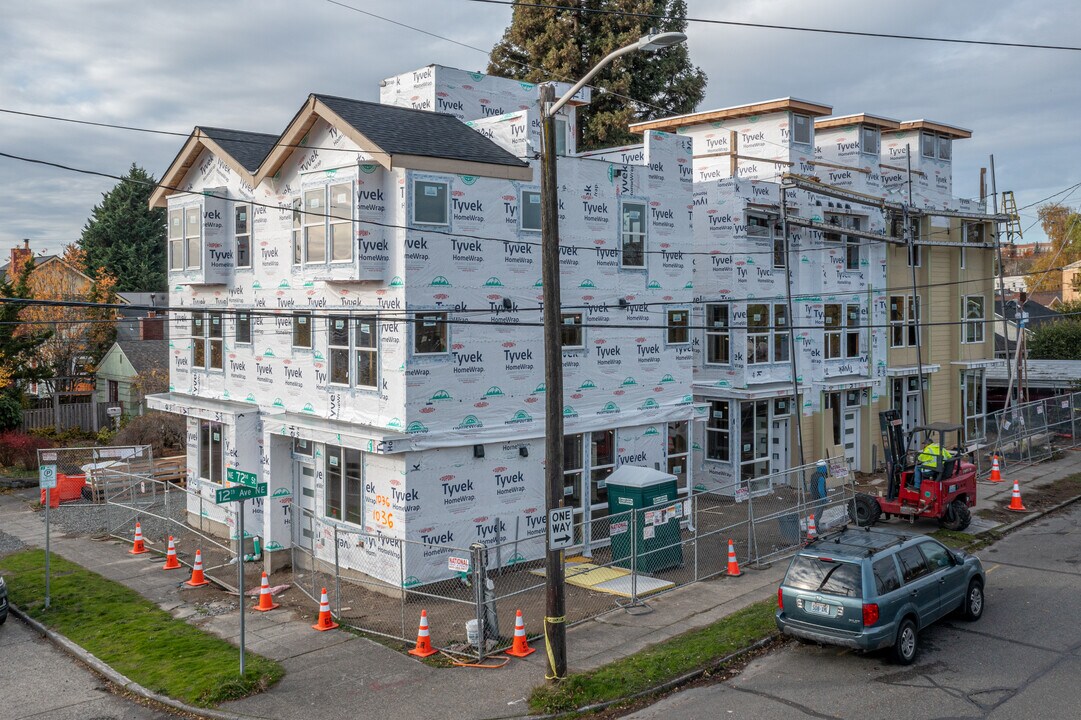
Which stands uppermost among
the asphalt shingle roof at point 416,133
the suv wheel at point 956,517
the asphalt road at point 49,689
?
the asphalt shingle roof at point 416,133

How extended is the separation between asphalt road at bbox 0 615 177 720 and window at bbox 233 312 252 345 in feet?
28.7

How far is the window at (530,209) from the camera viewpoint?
1936 cm

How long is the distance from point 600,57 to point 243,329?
25117 millimetres

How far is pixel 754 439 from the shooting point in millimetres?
27469

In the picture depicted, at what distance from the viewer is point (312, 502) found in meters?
20.3

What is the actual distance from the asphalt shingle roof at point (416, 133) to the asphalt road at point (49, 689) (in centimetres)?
1043

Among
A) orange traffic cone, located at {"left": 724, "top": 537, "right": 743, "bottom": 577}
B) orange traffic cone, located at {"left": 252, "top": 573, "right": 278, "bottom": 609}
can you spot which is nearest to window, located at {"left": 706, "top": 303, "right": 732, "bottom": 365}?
orange traffic cone, located at {"left": 724, "top": 537, "right": 743, "bottom": 577}

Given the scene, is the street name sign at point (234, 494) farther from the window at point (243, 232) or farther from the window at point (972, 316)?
the window at point (972, 316)

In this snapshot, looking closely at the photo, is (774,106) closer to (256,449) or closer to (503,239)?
(503,239)

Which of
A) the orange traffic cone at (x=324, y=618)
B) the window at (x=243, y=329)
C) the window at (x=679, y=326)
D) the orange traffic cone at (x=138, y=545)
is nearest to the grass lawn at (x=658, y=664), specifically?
the orange traffic cone at (x=324, y=618)

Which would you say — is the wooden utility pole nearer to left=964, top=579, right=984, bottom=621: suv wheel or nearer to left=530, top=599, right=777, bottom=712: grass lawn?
left=530, top=599, right=777, bottom=712: grass lawn

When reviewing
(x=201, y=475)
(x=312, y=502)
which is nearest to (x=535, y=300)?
(x=312, y=502)

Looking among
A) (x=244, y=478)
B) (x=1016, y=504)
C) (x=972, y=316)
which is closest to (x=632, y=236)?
(x=244, y=478)

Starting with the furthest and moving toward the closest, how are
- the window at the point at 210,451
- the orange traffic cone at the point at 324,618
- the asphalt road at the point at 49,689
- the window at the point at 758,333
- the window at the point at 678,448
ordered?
the window at the point at 758,333, the window at the point at 210,451, the window at the point at 678,448, the orange traffic cone at the point at 324,618, the asphalt road at the point at 49,689
